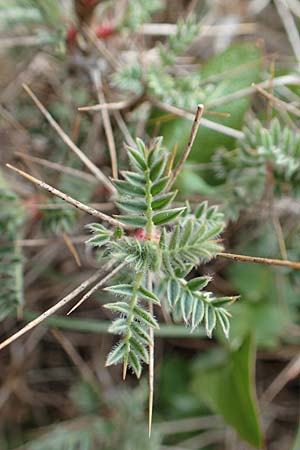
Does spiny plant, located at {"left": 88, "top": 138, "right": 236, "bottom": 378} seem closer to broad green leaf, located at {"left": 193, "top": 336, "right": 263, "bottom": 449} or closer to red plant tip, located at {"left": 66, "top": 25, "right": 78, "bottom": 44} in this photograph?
broad green leaf, located at {"left": 193, "top": 336, "right": 263, "bottom": 449}

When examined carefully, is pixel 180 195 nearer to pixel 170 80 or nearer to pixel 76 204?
pixel 170 80

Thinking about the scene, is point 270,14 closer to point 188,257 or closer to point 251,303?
point 251,303

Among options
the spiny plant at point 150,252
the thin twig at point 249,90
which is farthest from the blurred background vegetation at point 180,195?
the spiny plant at point 150,252

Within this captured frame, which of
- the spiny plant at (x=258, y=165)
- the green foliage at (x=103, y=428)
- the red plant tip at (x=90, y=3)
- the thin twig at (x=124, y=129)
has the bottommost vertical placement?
the green foliage at (x=103, y=428)

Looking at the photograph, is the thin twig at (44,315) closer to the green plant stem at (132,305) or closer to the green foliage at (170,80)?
the green plant stem at (132,305)

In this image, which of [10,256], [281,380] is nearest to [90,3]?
[10,256]

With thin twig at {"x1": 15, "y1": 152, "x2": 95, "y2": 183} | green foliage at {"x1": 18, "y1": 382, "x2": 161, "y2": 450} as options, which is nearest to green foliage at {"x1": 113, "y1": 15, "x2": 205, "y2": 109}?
thin twig at {"x1": 15, "y1": 152, "x2": 95, "y2": 183}

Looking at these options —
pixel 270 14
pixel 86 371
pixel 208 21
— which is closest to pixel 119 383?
pixel 86 371
